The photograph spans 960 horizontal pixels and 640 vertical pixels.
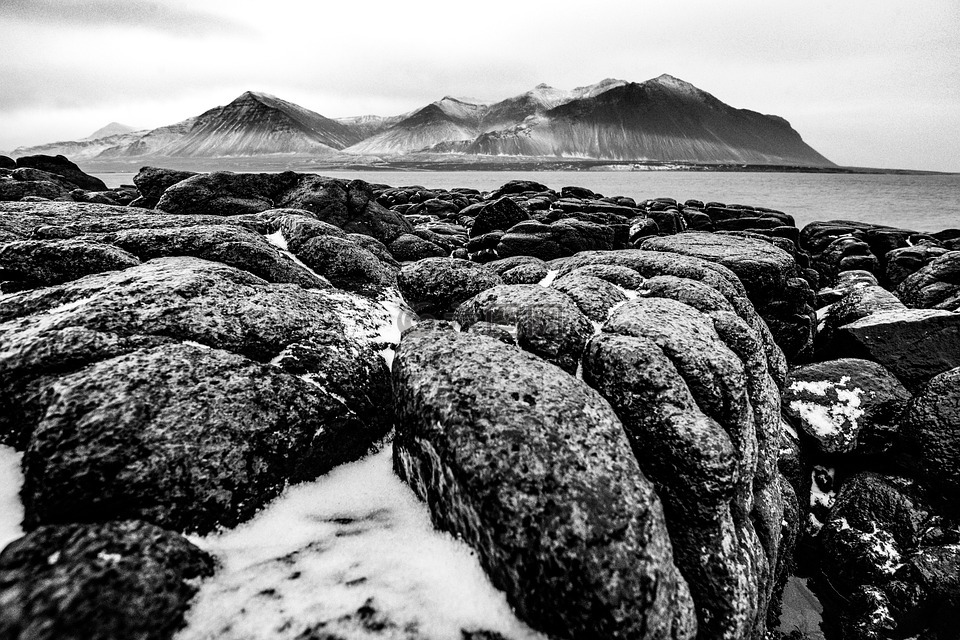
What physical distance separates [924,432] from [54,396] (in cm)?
979

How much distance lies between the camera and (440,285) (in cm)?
693

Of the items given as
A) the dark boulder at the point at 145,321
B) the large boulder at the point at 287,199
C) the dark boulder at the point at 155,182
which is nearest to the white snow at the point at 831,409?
the dark boulder at the point at 145,321

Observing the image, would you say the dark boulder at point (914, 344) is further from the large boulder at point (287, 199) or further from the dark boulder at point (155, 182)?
the dark boulder at point (155, 182)

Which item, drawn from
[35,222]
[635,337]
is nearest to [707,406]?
Result: [635,337]

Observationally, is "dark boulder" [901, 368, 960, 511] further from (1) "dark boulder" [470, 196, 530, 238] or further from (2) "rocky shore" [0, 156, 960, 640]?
(1) "dark boulder" [470, 196, 530, 238]

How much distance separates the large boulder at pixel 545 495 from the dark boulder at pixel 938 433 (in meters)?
5.28

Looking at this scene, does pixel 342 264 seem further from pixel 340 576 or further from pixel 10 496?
pixel 340 576

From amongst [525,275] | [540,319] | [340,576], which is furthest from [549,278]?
[340,576]

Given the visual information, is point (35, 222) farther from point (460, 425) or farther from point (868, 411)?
point (868, 411)

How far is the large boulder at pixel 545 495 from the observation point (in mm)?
2760

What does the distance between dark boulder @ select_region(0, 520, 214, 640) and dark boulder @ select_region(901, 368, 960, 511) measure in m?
8.48

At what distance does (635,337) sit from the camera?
15.1 feet

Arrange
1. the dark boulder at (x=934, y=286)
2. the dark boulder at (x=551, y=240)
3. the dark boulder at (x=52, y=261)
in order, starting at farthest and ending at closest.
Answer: the dark boulder at (x=551, y=240) → the dark boulder at (x=934, y=286) → the dark boulder at (x=52, y=261)

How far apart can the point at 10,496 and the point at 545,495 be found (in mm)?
3770
